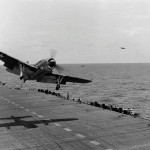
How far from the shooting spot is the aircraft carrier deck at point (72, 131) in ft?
89.2

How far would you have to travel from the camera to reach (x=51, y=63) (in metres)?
38.2

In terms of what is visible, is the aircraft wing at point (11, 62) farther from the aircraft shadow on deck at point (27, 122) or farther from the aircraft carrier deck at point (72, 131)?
the aircraft carrier deck at point (72, 131)

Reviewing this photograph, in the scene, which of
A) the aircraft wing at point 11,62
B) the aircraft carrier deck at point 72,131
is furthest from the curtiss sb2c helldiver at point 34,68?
the aircraft carrier deck at point 72,131

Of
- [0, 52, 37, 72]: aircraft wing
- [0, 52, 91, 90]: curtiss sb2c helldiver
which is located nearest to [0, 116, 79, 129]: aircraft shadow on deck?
[0, 52, 91, 90]: curtiss sb2c helldiver

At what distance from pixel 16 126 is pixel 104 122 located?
1194 centimetres

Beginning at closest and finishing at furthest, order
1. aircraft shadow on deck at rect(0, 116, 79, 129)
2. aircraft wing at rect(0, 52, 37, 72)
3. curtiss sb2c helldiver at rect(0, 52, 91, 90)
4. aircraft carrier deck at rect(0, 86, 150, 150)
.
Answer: aircraft carrier deck at rect(0, 86, 150, 150), aircraft shadow on deck at rect(0, 116, 79, 129), curtiss sb2c helldiver at rect(0, 52, 91, 90), aircraft wing at rect(0, 52, 37, 72)

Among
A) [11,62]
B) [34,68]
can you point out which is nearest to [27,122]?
[34,68]

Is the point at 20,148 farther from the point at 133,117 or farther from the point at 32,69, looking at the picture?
the point at 133,117

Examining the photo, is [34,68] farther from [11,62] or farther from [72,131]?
[72,131]

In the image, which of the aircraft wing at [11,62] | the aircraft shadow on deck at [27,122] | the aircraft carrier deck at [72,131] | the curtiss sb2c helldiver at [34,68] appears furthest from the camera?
the aircraft wing at [11,62]

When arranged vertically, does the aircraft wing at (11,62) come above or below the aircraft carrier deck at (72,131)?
above

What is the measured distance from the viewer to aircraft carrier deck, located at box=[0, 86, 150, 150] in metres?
27.2

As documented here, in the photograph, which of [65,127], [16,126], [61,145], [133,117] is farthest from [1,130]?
[133,117]

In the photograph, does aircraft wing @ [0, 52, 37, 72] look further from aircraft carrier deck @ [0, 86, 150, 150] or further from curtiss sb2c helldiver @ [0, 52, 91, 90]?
aircraft carrier deck @ [0, 86, 150, 150]
